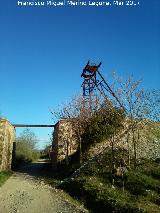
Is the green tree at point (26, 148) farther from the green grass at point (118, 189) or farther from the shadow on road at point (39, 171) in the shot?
the green grass at point (118, 189)

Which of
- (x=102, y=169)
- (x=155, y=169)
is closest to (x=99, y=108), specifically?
(x=102, y=169)

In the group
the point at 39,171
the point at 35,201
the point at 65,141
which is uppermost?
the point at 65,141

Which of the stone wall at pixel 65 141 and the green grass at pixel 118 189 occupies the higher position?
the stone wall at pixel 65 141


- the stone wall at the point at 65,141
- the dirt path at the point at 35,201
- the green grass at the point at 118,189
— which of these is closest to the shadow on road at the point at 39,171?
the stone wall at the point at 65,141

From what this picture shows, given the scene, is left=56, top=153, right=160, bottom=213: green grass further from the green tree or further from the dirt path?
the green tree

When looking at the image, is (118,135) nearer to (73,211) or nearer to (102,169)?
(102,169)

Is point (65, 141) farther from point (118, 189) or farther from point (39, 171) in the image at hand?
point (118, 189)

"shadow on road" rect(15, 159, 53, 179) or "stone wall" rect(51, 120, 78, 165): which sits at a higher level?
"stone wall" rect(51, 120, 78, 165)

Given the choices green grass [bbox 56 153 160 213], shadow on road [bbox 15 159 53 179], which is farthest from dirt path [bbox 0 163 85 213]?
shadow on road [bbox 15 159 53 179]

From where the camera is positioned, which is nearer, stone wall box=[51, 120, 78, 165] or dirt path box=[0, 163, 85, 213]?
dirt path box=[0, 163, 85, 213]

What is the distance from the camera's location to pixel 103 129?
112 ft

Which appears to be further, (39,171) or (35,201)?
(39,171)

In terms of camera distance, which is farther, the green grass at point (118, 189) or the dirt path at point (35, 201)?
the dirt path at point (35, 201)

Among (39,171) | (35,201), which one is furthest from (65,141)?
(35,201)
